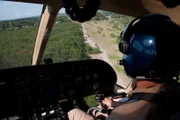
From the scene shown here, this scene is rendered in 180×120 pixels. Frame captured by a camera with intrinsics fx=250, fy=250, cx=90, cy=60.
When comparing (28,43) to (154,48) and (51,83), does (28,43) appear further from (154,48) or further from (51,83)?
(154,48)

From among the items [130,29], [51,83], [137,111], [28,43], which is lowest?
[51,83]

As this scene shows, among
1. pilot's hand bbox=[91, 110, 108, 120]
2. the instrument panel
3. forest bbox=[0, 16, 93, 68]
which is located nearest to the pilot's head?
pilot's hand bbox=[91, 110, 108, 120]

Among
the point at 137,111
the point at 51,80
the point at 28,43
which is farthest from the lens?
the point at 28,43

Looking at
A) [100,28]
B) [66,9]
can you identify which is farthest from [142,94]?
[100,28]

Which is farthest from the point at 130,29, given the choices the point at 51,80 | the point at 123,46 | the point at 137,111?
the point at 51,80

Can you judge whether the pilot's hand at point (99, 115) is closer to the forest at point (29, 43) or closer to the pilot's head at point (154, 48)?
the forest at point (29, 43)

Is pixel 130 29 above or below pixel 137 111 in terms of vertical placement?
above

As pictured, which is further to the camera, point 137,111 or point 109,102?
point 109,102

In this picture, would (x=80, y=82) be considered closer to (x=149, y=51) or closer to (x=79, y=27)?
(x=79, y=27)

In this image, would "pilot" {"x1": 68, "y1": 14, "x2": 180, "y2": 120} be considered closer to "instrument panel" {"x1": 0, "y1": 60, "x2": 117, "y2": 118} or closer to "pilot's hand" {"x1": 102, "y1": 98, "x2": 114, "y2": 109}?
"pilot's hand" {"x1": 102, "y1": 98, "x2": 114, "y2": 109}
